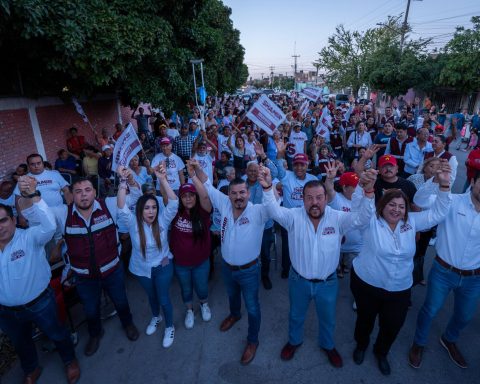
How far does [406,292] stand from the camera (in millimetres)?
2973

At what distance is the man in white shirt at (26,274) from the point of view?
111 inches

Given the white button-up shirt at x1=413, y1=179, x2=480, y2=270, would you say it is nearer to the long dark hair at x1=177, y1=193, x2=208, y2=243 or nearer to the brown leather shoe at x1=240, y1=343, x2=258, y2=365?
the brown leather shoe at x1=240, y1=343, x2=258, y2=365

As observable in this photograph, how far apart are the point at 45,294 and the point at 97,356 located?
1.10 meters

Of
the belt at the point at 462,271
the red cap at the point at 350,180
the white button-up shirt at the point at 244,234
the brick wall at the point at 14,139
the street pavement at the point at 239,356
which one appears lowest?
the street pavement at the point at 239,356

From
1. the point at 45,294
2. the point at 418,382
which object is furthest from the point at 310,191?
the point at 45,294

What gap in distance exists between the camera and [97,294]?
350 cm

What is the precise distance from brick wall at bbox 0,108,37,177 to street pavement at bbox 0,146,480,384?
204 inches

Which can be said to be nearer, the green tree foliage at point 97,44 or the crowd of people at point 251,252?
the crowd of people at point 251,252

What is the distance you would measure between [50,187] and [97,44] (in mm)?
3169

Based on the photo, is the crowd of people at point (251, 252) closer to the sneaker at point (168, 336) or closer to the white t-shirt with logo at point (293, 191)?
the sneaker at point (168, 336)

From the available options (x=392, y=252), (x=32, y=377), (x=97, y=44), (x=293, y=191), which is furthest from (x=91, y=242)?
(x=97, y=44)

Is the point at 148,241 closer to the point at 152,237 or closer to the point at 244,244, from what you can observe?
the point at 152,237

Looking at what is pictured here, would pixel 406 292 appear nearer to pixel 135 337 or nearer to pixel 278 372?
pixel 278 372

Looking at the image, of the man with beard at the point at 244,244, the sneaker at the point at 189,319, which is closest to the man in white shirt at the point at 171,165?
the sneaker at the point at 189,319
